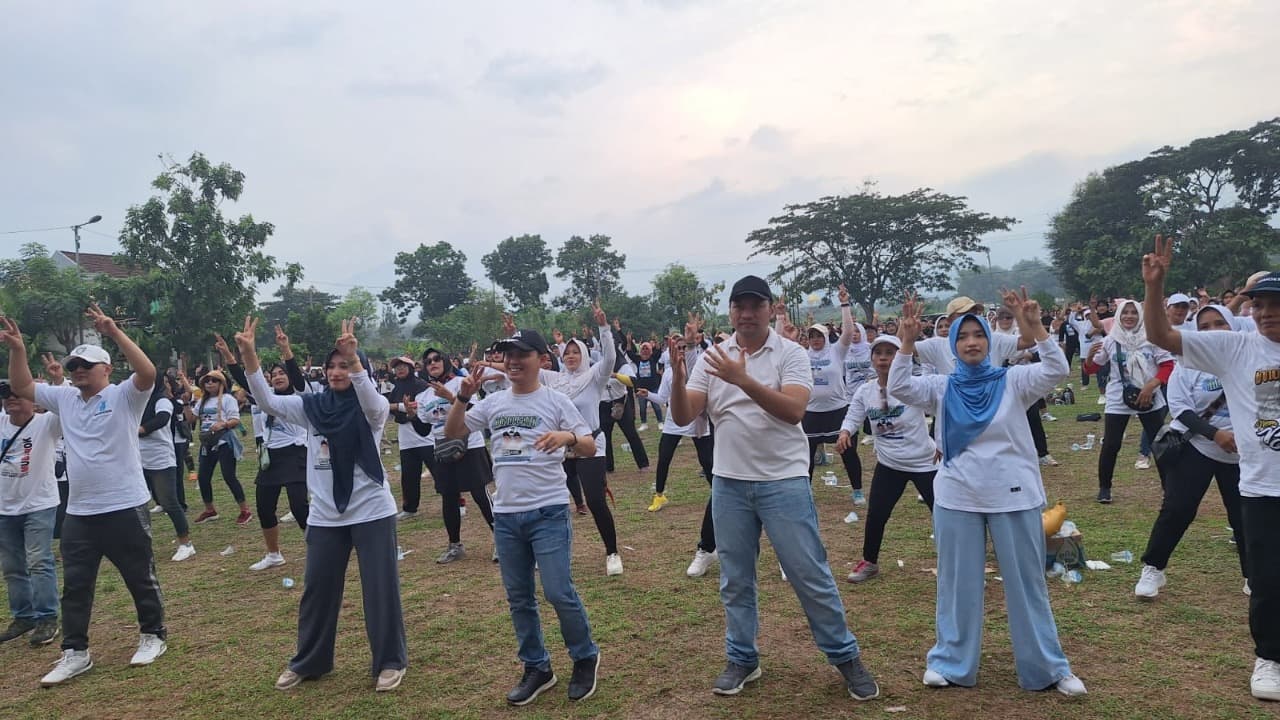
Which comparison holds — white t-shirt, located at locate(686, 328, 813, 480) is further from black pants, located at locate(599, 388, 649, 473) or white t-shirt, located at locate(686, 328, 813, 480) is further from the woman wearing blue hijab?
black pants, located at locate(599, 388, 649, 473)

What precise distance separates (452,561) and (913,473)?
4534 millimetres

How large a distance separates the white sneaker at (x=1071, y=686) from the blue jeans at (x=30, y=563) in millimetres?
7092

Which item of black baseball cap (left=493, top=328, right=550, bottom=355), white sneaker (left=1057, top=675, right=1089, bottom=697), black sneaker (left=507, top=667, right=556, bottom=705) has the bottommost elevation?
white sneaker (left=1057, top=675, right=1089, bottom=697)

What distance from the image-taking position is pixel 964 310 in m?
5.60

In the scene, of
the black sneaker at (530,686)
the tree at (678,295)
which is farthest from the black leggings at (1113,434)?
the tree at (678,295)

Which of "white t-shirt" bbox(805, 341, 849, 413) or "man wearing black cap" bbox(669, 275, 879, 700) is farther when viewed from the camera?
"white t-shirt" bbox(805, 341, 849, 413)

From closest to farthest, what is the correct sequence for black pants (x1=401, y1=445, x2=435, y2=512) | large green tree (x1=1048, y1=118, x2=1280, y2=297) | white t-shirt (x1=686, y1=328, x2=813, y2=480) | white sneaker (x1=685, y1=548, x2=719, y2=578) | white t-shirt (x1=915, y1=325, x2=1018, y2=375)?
white t-shirt (x1=686, y1=328, x2=813, y2=480)
white t-shirt (x1=915, y1=325, x2=1018, y2=375)
white sneaker (x1=685, y1=548, x2=719, y2=578)
black pants (x1=401, y1=445, x2=435, y2=512)
large green tree (x1=1048, y1=118, x2=1280, y2=297)

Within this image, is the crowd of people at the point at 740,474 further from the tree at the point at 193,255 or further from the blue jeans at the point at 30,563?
the tree at the point at 193,255

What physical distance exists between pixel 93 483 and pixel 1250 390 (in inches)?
278

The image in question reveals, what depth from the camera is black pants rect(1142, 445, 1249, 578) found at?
5.35 metres

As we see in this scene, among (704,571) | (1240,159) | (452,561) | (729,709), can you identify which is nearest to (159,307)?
(452,561)

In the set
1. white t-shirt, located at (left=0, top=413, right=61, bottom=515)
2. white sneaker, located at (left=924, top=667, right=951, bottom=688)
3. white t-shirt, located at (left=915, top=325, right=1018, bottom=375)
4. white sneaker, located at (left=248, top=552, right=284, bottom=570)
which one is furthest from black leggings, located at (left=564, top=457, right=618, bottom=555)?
white t-shirt, located at (left=0, top=413, right=61, bottom=515)

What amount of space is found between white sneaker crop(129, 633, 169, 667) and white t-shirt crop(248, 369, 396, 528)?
1.90m

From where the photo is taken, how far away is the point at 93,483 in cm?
562
